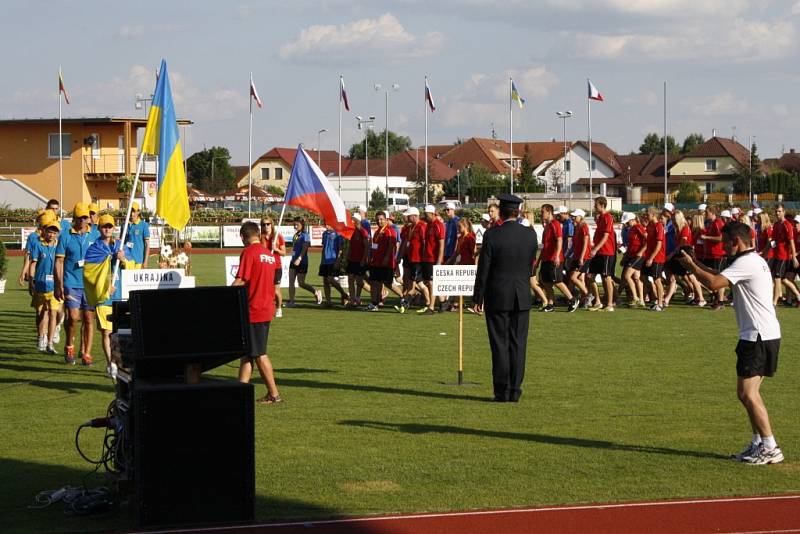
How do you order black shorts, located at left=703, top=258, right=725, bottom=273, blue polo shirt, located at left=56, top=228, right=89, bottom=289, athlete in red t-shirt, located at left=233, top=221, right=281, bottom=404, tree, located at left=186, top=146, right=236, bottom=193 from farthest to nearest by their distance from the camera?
tree, located at left=186, top=146, right=236, bottom=193, black shorts, located at left=703, top=258, right=725, bottom=273, blue polo shirt, located at left=56, top=228, right=89, bottom=289, athlete in red t-shirt, located at left=233, top=221, right=281, bottom=404

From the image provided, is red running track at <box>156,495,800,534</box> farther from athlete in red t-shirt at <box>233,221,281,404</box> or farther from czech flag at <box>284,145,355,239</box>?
czech flag at <box>284,145,355,239</box>

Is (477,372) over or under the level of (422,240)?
under

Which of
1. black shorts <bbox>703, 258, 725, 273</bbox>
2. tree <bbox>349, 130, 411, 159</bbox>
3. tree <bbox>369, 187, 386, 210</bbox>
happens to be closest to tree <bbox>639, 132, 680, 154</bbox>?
tree <bbox>349, 130, 411, 159</bbox>

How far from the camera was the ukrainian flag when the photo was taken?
44.2ft

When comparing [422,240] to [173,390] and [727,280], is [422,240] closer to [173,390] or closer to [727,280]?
[727,280]

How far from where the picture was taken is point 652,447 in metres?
9.76

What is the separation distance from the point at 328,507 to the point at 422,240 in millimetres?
14984

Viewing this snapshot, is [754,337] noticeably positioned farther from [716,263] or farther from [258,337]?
[716,263]

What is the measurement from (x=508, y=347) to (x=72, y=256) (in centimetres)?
610

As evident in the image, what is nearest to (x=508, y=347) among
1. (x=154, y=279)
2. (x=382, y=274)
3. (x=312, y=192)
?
(x=154, y=279)

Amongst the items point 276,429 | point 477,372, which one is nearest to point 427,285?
point 477,372

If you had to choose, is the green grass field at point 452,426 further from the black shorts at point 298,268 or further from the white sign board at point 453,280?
the black shorts at point 298,268

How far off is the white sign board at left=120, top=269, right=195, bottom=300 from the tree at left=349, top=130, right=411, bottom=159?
429 ft

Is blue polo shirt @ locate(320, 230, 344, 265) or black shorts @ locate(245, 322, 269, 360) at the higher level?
blue polo shirt @ locate(320, 230, 344, 265)
